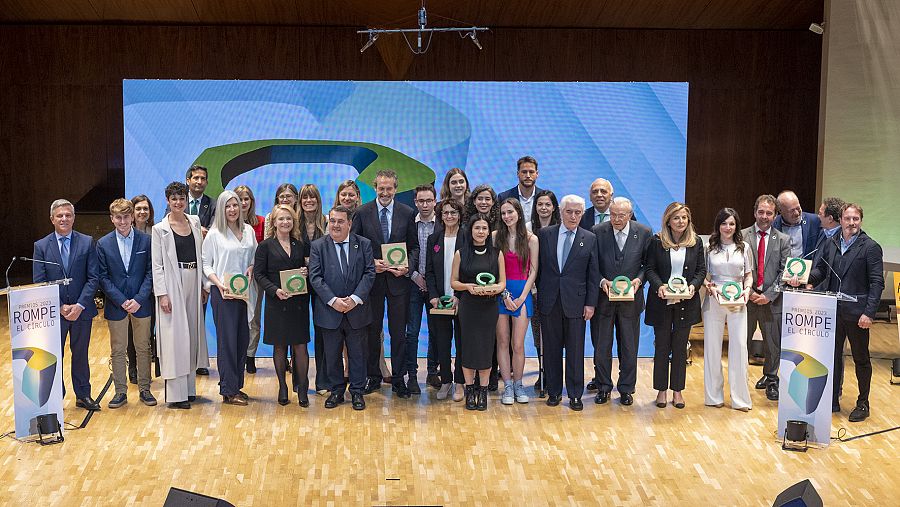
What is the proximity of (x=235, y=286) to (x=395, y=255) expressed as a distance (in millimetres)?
1155

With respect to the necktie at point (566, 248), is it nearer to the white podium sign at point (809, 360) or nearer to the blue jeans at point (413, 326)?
the blue jeans at point (413, 326)

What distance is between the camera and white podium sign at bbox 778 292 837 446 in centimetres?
569

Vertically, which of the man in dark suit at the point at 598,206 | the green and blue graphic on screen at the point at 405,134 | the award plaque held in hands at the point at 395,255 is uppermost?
the green and blue graphic on screen at the point at 405,134

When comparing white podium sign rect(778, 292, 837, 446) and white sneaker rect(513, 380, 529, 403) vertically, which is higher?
white podium sign rect(778, 292, 837, 446)

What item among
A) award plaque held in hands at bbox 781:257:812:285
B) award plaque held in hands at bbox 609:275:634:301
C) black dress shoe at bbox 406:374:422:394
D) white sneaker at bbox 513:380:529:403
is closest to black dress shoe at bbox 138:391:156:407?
black dress shoe at bbox 406:374:422:394

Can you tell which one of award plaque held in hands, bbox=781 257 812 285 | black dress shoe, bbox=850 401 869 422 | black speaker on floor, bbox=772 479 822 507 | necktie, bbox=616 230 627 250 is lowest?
black dress shoe, bbox=850 401 869 422

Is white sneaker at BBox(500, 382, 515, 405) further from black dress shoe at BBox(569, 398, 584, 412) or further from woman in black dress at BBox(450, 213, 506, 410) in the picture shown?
black dress shoe at BBox(569, 398, 584, 412)

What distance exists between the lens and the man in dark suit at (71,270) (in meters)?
6.07

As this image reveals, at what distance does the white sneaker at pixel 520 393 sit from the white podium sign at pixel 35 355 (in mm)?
3155

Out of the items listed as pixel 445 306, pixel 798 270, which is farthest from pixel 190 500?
pixel 798 270

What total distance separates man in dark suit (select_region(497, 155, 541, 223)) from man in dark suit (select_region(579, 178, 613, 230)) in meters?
0.44

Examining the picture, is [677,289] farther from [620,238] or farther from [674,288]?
[620,238]

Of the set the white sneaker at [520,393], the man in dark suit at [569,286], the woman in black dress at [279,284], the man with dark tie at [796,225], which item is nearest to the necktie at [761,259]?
the man with dark tie at [796,225]

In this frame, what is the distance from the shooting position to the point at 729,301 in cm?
638
